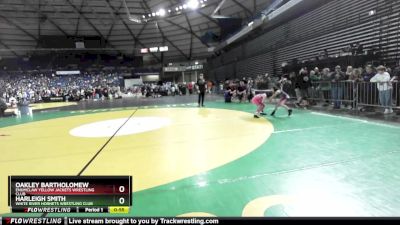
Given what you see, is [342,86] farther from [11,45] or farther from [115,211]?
[11,45]

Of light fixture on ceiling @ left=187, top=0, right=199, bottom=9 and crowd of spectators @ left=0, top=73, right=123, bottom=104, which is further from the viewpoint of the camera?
crowd of spectators @ left=0, top=73, right=123, bottom=104

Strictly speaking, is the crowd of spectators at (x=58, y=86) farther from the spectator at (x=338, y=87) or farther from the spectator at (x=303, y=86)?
the spectator at (x=338, y=87)

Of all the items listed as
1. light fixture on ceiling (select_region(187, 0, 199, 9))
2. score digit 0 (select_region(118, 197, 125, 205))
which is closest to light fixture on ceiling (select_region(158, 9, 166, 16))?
light fixture on ceiling (select_region(187, 0, 199, 9))

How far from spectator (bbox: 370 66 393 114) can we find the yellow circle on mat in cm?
376

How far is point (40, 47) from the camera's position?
127ft

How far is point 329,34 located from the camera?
14.2 meters

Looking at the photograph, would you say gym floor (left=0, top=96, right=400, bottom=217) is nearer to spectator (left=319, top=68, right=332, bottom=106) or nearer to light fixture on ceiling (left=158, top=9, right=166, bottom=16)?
spectator (left=319, top=68, right=332, bottom=106)

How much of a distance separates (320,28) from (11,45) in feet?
124

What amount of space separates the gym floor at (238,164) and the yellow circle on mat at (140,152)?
0.05 ft

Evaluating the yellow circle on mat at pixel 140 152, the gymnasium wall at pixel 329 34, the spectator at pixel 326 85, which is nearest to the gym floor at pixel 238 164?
the yellow circle on mat at pixel 140 152

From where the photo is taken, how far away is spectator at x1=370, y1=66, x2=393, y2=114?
8609 mm

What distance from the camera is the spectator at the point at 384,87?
28.2 ft

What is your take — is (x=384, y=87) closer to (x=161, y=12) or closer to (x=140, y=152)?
(x=140, y=152)
